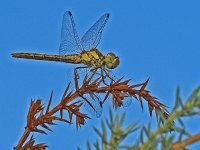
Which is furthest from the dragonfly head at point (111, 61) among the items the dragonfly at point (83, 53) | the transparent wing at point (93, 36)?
the transparent wing at point (93, 36)

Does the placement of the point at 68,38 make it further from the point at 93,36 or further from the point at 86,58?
the point at 86,58

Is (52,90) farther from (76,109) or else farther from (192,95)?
(192,95)

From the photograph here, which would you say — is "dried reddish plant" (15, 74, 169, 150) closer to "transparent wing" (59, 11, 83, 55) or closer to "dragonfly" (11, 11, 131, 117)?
"dragonfly" (11, 11, 131, 117)

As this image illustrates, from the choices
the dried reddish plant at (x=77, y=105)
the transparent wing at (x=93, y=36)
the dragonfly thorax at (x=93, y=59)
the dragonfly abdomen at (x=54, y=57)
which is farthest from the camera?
the transparent wing at (x=93, y=36)

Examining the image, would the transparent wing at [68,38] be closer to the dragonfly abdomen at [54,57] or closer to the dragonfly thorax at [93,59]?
the dragonfly abdomen at [54,57]

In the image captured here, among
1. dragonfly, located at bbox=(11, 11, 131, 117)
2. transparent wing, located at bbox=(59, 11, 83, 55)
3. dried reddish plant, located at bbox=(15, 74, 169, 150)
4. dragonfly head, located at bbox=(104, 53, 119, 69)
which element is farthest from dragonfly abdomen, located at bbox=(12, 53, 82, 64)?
dried reddish plant, located at bbox=(15, 74, 169, 150)

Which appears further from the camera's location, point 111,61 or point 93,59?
point 111,61

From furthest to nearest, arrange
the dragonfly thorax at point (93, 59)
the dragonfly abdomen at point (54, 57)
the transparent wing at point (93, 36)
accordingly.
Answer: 1. the transparent wing at point (93, 36)
2. the dragonfly abdomen at point (54, 57)
3. the dragonfly thorax at point (93, 59)

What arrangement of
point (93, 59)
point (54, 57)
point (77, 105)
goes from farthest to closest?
point (54, 57), point (93, 59), point (77, 105)

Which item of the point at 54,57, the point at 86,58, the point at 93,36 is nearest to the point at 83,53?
the point at 86,58

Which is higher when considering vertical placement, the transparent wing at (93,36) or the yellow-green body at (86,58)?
the transparent wing at (93,36)
